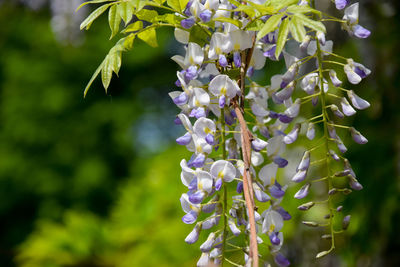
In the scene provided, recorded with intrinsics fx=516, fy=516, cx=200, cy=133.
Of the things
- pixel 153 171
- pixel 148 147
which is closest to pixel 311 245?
pixel 153 171

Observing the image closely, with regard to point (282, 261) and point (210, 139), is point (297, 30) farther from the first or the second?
point (282, 261)

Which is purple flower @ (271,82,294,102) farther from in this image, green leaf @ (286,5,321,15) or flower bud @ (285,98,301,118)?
green leaf @ (286,5,321,15)

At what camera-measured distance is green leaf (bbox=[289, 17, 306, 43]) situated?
2.21 ft

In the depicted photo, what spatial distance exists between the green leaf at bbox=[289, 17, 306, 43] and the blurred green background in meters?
1.81

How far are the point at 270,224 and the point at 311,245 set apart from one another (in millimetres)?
2284

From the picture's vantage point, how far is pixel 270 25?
67cm

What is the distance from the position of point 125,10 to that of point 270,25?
0.23 meters

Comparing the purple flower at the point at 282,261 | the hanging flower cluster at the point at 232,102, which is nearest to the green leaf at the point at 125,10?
the hanging flower cluster at the point at 232,102

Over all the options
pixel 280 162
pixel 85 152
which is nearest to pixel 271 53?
pixel 280 162

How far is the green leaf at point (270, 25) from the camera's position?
2.18ft

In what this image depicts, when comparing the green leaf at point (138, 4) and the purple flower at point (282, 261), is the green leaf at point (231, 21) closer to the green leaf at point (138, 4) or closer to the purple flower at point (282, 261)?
the green leaf at point (138, 4)

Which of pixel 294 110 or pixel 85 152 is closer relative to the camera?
pixel 294 110

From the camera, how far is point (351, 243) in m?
2.12

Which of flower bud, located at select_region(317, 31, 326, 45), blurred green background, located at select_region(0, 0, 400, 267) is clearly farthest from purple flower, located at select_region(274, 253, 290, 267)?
blurred green background, located at select_region(0, 0, 400, 267)
